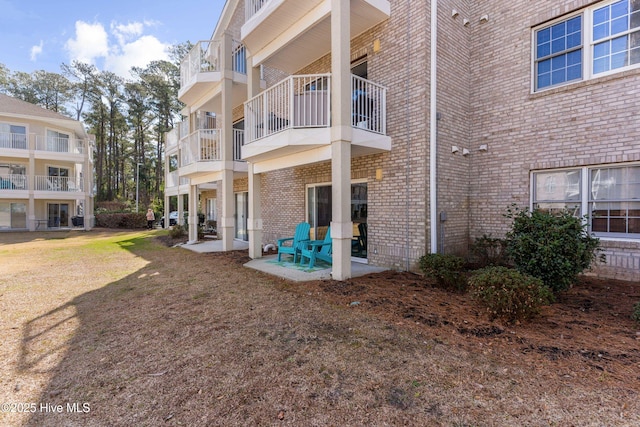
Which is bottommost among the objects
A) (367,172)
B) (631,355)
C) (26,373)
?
(26,373)

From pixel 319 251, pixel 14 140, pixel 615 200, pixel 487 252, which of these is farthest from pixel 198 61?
pixel 14 140

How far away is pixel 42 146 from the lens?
874 inches

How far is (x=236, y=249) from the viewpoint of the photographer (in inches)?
450

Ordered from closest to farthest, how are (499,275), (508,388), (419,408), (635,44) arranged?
1. (419,408)
2. (508,388)
3. (499,275)
4. (635,44)

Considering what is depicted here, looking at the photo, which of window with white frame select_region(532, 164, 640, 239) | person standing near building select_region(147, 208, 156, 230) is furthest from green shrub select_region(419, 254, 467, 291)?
person standing near building select_region(147, 208, 156, 230)

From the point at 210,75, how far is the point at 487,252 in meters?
10.9

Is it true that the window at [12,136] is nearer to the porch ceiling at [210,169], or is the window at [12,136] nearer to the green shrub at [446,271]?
the porch ceiling at [210,169]

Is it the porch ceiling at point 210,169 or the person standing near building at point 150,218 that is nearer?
the porch ceiling at point 210,169

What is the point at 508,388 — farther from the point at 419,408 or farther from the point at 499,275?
the point at 499,275

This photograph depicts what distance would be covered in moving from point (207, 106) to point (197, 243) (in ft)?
19.8

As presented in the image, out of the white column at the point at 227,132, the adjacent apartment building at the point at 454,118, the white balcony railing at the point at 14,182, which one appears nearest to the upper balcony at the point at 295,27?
the adjacent apartment building at the point at 454,118

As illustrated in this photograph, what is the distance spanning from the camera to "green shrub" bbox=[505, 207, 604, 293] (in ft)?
15.0

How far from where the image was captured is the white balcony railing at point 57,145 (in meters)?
22.2

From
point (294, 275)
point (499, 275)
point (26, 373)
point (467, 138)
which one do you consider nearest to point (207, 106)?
point (294, 275)
